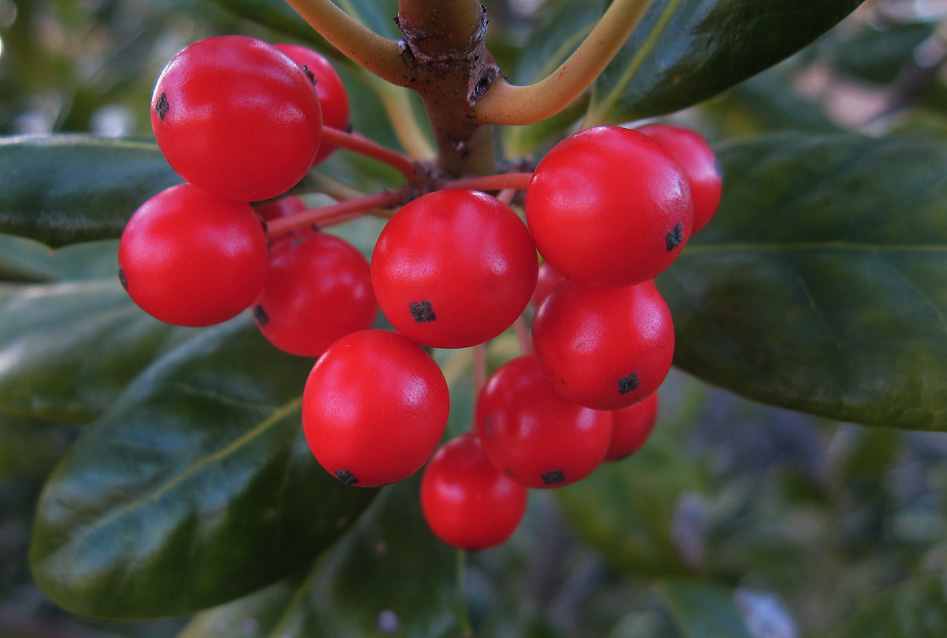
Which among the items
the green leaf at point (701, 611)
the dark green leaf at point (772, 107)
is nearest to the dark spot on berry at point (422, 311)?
the green leaf at point (701, 611)

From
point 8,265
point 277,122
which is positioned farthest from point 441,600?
point 8,265

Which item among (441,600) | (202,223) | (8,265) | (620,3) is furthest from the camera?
(8,265)

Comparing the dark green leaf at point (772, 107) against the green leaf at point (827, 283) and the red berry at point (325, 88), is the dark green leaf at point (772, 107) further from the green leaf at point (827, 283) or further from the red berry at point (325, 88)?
the red berry at point (325, 88)

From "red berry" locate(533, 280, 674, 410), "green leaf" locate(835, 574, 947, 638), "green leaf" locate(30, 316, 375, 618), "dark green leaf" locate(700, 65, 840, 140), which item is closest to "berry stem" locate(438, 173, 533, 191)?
"red berry" locate(533, 280, 674, 410)

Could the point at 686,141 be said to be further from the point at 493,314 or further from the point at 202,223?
the point at 202,223

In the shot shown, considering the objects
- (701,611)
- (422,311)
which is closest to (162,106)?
(422,311)

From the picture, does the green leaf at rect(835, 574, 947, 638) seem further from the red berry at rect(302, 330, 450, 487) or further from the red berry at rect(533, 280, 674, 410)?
the red berry at rect(302, 330, 450, 487)

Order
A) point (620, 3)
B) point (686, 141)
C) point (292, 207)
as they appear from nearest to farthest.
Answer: point (620, 3)
point (686, 141)
point (292, 207)
